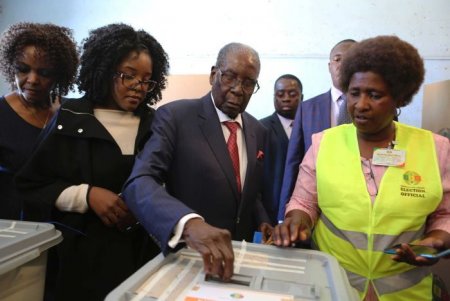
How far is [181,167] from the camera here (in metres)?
1.29

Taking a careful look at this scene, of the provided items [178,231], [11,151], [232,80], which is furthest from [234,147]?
[11,151]

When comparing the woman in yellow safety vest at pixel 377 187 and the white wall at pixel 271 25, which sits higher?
the white wall at pixel 271 25

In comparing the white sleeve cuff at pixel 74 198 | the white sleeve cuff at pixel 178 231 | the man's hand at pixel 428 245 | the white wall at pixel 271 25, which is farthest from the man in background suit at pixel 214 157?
the white wall at pixel 271 25

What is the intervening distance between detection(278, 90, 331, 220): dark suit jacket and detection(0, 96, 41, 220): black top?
1.17m

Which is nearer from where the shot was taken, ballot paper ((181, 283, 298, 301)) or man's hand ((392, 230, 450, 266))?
ballot paper ((181, 283, 298, 301))

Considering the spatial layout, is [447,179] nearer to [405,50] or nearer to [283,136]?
[405,50]

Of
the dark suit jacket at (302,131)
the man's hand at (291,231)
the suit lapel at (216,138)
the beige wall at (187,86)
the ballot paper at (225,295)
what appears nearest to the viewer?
the ballot paper at (225,295)

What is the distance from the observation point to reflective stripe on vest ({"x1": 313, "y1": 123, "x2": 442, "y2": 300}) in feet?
3.54

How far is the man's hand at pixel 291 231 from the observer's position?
3.40ft

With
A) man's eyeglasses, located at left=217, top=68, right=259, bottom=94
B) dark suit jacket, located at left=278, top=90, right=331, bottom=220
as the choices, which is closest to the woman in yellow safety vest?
man's eyeglasses, located at left=217, top=68, right=259, bottom=94

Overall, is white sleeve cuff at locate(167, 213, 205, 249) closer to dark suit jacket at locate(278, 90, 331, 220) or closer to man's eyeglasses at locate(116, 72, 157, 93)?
man's eyeglasses at locate(116, 72, 157, 93)

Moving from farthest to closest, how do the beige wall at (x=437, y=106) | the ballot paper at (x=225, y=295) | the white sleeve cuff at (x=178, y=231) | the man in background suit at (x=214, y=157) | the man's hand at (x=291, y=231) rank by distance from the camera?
the beige wall at (x=437, y=106) → the man in background suit at (x=214, y=157) → the man's hand at (x=291, y=231) → the white sleeve cuff at (x=178, y=231) → the ballot paper at (x=225, y=295)

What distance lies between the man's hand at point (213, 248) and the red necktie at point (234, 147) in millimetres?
496

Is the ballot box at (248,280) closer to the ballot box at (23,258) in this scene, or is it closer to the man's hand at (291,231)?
the man's hand at (291,231)
